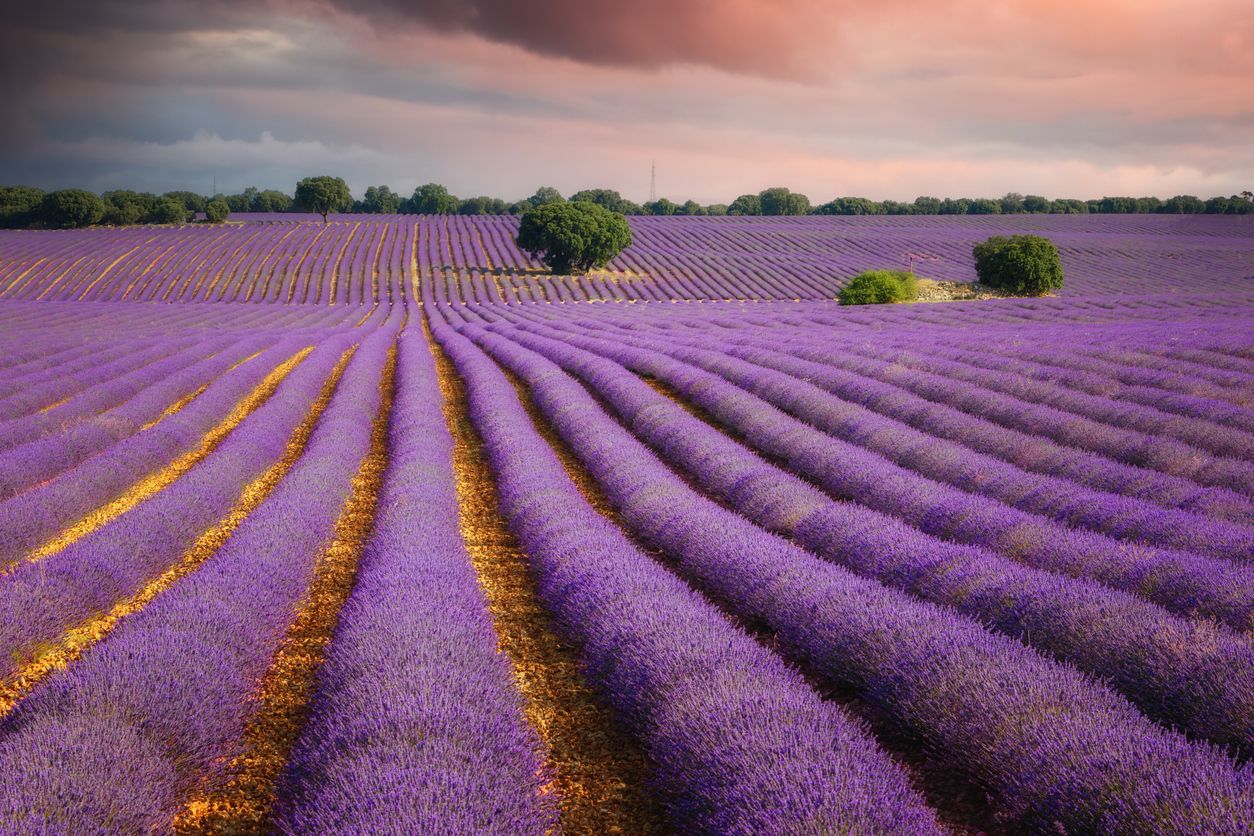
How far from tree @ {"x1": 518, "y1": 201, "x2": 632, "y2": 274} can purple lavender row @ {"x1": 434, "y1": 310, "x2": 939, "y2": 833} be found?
48.9 meters

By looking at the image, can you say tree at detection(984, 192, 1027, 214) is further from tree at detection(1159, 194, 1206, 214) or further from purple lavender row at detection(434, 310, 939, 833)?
purple lavender row at detection(434, 310, 939, 833)

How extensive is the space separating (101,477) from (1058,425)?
11007 millimetres

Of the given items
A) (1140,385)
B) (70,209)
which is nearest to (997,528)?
(1140,385)

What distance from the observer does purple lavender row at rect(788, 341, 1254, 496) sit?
7.10 m

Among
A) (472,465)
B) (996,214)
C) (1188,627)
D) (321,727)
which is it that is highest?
(996,214)

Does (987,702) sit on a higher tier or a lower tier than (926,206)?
lower

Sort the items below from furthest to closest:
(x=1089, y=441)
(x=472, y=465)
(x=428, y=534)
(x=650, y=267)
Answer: (x=650, y=267)
(x=472, y=465)
(x=1089, y=441)
(x=428, y=534)

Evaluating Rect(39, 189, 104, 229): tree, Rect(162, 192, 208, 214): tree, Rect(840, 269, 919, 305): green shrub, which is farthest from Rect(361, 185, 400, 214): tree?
Rect(840, 269, 919, 305): green shrub

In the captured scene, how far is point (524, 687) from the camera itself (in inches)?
168

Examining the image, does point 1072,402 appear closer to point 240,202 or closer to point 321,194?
point 321,194

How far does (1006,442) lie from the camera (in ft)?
27.9

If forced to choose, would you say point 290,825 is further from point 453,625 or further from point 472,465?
point 472,465

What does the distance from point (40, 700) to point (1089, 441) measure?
9.57 metres

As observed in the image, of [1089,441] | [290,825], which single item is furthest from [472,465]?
[1089,441]
